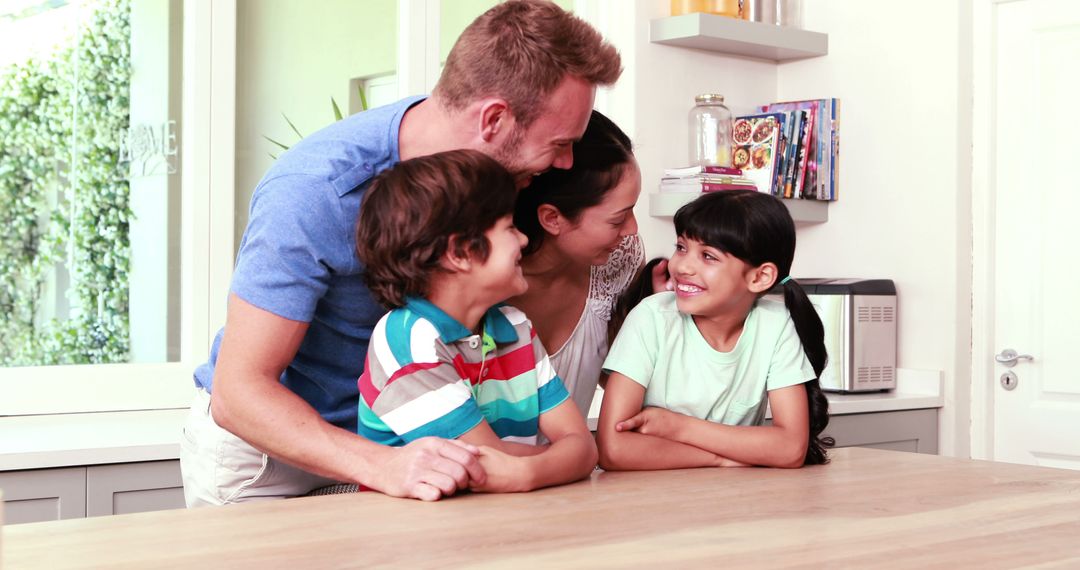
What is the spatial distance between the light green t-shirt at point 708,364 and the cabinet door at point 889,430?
1.45m

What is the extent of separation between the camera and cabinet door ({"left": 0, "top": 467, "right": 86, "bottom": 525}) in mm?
1988

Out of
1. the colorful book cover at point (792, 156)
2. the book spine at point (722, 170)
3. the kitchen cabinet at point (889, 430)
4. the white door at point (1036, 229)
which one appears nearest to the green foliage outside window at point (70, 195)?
the book spine at point (722, 170)

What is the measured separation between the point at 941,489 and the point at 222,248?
207cm

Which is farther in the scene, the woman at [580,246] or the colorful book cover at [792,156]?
the colorful book cover at [792,156]

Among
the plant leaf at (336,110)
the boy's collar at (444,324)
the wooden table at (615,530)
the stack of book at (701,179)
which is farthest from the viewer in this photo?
the stack of book at (701,179)

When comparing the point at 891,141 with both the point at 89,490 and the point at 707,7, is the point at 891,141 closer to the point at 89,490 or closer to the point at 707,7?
the point at 707,7

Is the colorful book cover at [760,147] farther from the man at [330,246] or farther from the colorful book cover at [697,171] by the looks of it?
the man at [330,246]

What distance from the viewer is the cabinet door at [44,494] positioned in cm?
199

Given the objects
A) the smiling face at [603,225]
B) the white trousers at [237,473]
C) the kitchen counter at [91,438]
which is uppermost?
the smiling face at [603,225]

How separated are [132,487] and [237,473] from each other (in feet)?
2.24

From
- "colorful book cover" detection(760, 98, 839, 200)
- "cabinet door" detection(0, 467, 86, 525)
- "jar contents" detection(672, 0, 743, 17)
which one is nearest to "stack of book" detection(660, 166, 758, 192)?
"colorful book cover" detection(760, 98, 839, 200)

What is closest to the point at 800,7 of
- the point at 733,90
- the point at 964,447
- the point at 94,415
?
the point at 733,90

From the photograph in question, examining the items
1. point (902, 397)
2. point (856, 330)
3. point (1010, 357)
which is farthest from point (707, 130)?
point (1010, 357)

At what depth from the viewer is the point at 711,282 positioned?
1663 millimetres
